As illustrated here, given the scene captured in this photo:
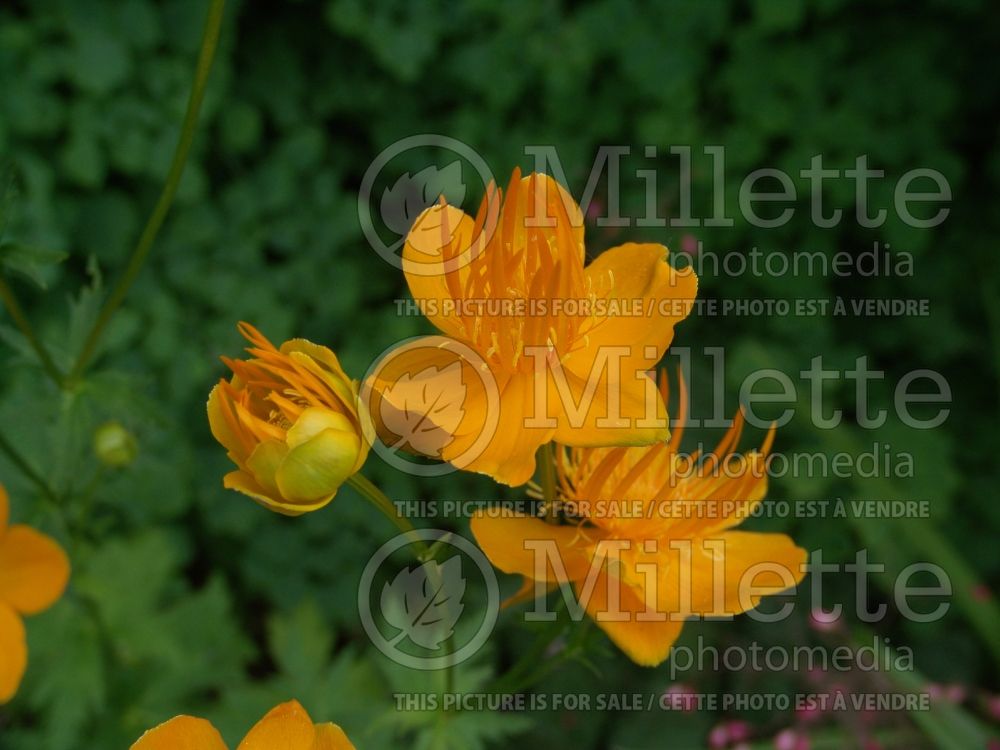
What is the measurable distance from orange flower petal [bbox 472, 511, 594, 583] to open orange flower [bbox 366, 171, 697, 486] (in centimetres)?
10

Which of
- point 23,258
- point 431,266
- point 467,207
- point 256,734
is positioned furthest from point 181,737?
point 467,207

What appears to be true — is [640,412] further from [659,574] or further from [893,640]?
[893,640]

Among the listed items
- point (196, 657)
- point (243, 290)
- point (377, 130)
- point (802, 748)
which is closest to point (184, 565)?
point (196, 657)

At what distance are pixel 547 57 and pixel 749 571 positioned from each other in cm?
152

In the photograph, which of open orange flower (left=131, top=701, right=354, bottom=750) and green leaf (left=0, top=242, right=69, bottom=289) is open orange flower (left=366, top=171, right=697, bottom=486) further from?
green leaf (left=0, top=242, right=69, bottom=289)

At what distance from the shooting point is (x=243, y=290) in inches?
88.8

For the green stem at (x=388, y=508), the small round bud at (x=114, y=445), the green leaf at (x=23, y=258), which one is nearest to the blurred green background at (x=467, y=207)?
the small round bud at (x=114, y=445)

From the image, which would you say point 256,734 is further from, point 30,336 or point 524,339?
point 30,336

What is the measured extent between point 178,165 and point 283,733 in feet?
2.30

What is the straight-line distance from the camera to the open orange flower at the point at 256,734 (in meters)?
0.90

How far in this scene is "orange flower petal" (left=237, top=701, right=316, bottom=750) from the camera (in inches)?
36.1

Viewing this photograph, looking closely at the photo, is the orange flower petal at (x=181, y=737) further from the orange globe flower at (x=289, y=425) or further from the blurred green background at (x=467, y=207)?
the blurred green background at (x=467, y=207)

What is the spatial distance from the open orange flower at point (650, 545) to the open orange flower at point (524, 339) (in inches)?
2.9

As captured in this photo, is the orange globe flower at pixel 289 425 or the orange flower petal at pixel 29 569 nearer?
the orange globe flower at pixel 289 425
